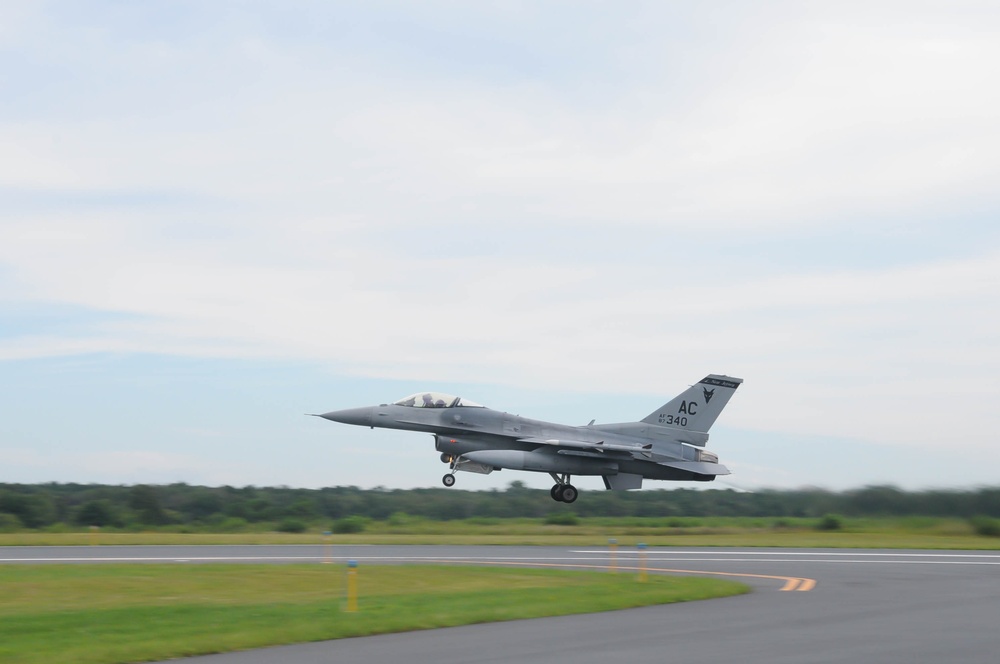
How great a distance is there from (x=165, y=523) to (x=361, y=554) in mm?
25562

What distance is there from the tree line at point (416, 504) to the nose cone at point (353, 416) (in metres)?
6.50

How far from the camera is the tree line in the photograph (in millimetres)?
36625

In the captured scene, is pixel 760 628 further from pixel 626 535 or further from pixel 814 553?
pixel 626 535

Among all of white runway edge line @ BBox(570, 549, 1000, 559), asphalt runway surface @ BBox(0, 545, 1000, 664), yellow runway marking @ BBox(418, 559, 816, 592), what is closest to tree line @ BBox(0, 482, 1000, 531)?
white runway edge line @ BBox(570, 549, 1000, 559)

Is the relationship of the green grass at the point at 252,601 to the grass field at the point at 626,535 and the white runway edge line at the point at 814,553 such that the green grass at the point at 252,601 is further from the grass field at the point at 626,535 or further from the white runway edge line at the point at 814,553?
the grass field at the point at 626,535

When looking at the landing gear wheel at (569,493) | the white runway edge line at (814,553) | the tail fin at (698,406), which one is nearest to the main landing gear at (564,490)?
the landing gear wheel at (569,493)

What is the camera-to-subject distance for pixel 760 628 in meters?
13.8

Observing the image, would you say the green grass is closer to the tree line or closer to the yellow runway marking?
the yellow runway marking

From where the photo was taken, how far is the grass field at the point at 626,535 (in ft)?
110

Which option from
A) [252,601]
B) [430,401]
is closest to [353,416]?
[430,401]

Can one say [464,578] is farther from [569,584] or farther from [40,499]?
[40,499]

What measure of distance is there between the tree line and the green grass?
59.8 feet

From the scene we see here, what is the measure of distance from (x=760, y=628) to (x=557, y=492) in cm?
2858

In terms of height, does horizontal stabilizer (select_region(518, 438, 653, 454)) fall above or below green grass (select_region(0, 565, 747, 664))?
above
